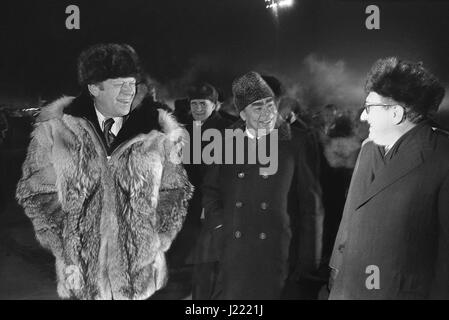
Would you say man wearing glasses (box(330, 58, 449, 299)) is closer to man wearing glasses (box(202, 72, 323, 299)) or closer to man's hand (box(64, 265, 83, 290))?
man wearing glasses (box(202, 72, 323, 299))

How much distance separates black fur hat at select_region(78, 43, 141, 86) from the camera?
125 inches

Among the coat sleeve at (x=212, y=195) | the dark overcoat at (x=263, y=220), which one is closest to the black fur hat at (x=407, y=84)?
the dark overcoat at (x=263, y=220)

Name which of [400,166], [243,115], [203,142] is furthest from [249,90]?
[400,166]

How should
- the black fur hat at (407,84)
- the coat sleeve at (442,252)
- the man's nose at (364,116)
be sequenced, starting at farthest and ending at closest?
the man's nose at (364,116)
the black fur hat at (407,84)
the coat sleeve at (442,252)

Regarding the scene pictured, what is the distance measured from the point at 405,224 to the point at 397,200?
0.15 meters

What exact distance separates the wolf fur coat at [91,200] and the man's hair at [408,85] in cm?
143

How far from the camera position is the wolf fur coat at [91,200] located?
3166 mm

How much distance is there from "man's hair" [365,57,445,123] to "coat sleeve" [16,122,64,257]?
6.55 feet

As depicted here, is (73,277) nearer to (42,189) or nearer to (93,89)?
(42,189)

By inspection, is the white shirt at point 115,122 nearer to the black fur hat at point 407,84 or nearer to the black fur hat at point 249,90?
the black fur hat at point 249,90

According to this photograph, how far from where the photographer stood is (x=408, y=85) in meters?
3.13

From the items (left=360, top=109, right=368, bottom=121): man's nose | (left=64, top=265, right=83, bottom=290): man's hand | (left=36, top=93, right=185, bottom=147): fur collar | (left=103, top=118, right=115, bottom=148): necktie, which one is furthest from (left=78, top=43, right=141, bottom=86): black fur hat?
(left=360, top=109, right=368, bottom=121): man's nose

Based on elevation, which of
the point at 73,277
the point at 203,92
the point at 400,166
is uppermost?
the point at 203,92
